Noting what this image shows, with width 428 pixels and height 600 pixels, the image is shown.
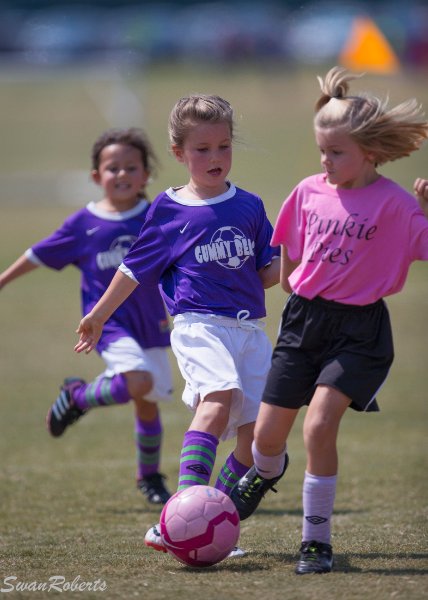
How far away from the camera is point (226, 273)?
15.6 feet

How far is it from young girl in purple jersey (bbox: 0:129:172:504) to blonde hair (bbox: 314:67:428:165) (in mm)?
2297

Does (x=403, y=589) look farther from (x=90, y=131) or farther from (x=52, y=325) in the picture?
(x=90, y=131)

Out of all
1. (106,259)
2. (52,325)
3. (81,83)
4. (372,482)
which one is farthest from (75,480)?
(81,83)

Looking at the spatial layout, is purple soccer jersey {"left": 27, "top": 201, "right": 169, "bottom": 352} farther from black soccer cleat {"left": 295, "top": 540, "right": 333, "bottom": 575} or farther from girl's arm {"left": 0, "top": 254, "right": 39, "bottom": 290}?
black soccer cleat {"left": 295, "top": 540, "right": 333, "bottom": 575}

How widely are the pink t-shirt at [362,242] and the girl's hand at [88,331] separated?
99 cm

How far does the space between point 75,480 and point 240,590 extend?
3.05m

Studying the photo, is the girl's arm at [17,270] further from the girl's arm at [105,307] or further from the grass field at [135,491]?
the girl's arm at [105,307]


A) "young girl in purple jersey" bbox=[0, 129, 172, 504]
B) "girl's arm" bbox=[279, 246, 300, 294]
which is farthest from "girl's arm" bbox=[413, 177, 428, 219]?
"young girl in purple jersey" bbox=[0, 129, 172, 504]

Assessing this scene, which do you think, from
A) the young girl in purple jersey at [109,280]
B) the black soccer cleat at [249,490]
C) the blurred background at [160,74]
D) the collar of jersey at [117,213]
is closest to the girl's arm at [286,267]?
the black soccer cleat at [249,490]

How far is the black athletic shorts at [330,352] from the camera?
14.0ft

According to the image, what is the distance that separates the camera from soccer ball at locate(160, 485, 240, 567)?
4.29 metres

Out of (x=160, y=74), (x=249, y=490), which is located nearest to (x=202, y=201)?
(x=249, y=490)

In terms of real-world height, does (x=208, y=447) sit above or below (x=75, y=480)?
above

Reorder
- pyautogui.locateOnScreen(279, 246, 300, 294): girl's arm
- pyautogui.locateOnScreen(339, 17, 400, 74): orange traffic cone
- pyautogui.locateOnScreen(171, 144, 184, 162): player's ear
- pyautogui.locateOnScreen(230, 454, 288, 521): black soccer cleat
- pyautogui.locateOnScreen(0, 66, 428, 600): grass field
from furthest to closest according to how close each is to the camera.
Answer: pyautogui.locateOnScreen(339, 17, 400, 74): orange traffic cone, pyautogui.locateOnScreen(171, 144, 184, 162): player's ear, pyautogui.locateOnScreen(230, 454, 288, 521): black soccer cleat, pyautogui.locateOnScreen(279, 246, 300, 294): girl's arm, pyautogui.locateOnScreen(0, 66, 428, 600): grass field
